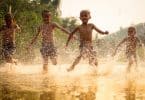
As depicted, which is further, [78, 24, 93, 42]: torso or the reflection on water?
[78, 24, 93, 42]: torso

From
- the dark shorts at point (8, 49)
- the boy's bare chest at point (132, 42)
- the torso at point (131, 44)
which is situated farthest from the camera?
the boy's bare chest at point (132, 42)

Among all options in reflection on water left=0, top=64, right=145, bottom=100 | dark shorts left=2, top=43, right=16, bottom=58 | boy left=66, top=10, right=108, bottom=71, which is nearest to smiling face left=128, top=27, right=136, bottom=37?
boy left=66, top=10, right=108, bottom=71

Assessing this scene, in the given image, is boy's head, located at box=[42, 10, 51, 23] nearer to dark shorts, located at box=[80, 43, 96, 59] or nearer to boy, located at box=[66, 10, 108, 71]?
boy, located at box=[66, 10, 108, 71]

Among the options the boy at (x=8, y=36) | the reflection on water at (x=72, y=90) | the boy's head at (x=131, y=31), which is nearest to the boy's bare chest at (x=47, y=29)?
the boy at (x=8, y=36)

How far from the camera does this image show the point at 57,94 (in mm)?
7180

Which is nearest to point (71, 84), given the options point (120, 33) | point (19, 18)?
point (19, 18)

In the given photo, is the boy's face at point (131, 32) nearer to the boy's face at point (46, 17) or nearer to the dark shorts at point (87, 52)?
the dark shorts at point (87, 52)

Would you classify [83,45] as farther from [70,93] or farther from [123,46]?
[70,93]

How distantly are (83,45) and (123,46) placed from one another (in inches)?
98.2

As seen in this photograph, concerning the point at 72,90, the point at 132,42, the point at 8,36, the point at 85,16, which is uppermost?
the point at 85,16

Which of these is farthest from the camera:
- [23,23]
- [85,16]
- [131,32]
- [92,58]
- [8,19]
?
[23,23]

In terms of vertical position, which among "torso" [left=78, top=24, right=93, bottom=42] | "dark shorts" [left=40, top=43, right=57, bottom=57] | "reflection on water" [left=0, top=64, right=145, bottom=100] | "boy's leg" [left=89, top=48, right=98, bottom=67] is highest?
"torso" [left=78, top=24, right=93, bottom=42]

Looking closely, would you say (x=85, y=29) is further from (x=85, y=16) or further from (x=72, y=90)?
(x=72, y=90)

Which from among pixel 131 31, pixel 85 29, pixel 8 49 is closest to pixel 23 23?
pixel 8 49
